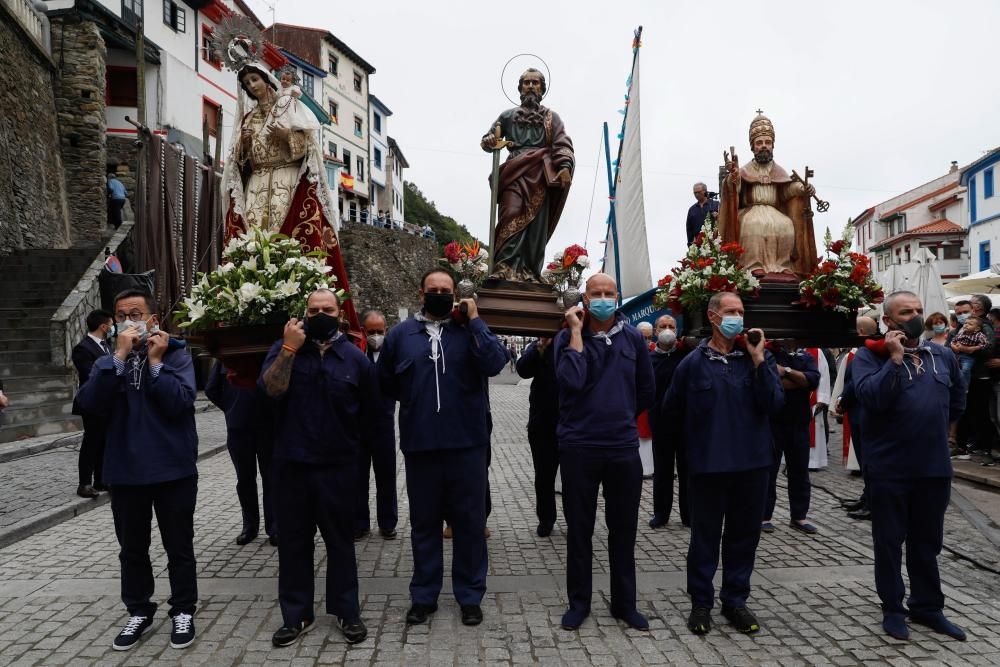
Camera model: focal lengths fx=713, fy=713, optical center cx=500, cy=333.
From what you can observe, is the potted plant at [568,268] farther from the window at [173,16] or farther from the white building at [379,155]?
the white building at [379,155]

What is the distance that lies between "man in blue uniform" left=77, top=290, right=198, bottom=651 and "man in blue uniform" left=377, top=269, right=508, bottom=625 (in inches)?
49.4

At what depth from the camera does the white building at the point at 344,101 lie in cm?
4866

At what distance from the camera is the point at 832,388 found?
374 inches

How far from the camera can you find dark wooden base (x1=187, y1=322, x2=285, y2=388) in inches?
169

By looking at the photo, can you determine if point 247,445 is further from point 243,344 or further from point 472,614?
point 472,614

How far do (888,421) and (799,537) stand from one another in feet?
7.54

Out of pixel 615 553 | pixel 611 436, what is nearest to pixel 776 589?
A: pixel 615 553

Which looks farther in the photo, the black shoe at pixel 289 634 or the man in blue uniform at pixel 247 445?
the man in blue uniform at pixel 247 445

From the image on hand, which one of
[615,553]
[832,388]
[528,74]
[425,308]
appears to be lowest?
[615,553]

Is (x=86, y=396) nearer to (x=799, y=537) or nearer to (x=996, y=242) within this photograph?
(x=799, y=537)


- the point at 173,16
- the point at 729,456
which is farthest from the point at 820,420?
the point at 173,16

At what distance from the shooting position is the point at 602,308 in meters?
4.41

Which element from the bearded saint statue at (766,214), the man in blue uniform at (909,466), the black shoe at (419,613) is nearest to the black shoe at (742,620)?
the man in blue uniform at (909,466)

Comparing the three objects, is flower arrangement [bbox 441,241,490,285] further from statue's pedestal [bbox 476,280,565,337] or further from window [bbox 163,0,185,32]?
window [bbox 163,0,185,32]
